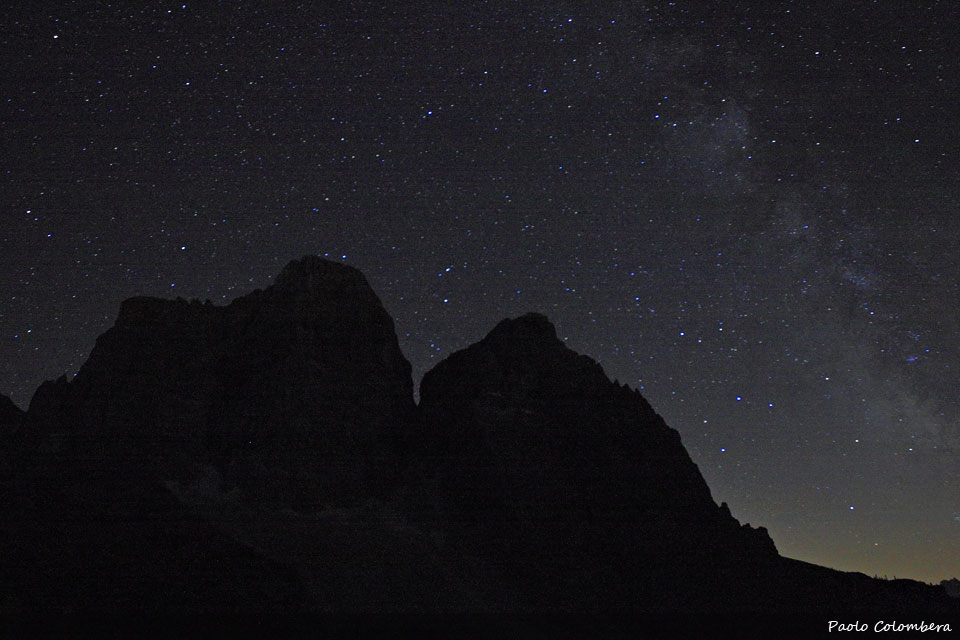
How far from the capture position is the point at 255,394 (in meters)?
82.4

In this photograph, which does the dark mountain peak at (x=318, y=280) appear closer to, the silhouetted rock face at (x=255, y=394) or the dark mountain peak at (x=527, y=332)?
the silhouetted rock face at (x=255, y=394)

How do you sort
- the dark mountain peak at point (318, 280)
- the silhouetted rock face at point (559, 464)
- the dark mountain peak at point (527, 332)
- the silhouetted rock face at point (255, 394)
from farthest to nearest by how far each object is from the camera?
the dark mountain peak at point (527, 332), the dark mountain peak at point (318, 280), the silhouetted rock face at point (255, 394), the silhouetted rock face at point (559, 464)

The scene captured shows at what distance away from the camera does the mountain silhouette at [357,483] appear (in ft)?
206

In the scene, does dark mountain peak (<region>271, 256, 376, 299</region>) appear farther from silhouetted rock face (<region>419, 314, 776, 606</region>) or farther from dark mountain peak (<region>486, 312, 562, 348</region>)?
dark mountain peak (<region>486, 312, 562, 348</region>)

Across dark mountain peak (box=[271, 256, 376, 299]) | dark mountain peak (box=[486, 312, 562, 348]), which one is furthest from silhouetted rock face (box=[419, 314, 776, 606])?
dark mountain peak (box=[271, 256, 376, 299])

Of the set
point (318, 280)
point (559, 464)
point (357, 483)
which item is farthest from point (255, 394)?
point (559, 464)

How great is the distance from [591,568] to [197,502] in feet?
128

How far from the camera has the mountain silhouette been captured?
206 feet

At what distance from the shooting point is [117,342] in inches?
3354

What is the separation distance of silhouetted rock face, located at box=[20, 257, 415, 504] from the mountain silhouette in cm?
24

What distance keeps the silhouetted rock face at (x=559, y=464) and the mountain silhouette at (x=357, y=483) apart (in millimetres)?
243

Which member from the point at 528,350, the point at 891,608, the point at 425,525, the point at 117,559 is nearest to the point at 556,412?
the point at 528,350

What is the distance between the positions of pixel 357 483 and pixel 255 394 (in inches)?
601

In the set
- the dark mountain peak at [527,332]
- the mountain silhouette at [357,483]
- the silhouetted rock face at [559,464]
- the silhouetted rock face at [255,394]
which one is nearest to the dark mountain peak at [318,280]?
the silhouetted rock face at [255,394]
